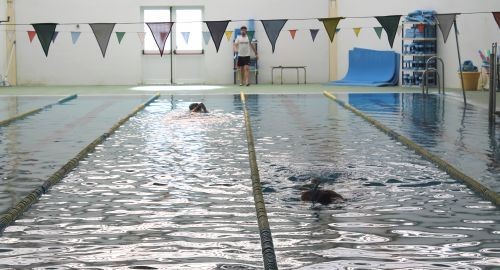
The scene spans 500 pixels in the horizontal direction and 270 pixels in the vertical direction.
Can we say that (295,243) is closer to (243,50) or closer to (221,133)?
(221,133)

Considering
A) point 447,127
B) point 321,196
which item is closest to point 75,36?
point 447,127

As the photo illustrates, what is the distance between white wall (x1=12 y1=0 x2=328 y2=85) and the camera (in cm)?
2870

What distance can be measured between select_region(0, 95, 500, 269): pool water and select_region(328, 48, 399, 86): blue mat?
14851mm

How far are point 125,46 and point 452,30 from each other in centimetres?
1111

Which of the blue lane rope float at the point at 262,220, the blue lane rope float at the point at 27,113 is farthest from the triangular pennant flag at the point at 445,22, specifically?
the blue lane rope float at the point at 262,220

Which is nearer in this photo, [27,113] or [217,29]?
[27,113]

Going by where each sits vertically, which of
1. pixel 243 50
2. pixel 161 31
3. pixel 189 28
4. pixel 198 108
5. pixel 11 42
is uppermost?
pixel 189 28

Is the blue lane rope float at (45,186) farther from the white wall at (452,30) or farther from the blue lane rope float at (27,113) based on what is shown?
the white wall at (452,30)

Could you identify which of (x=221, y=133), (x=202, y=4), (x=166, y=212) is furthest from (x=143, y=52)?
(x=166, y=212)

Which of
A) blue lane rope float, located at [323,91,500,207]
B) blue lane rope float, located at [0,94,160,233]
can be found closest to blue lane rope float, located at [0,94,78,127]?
blue lane rope float, located at [0,94,160,233]

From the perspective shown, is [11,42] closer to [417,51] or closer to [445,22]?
[417,51]

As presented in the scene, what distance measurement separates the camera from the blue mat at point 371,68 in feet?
85.1

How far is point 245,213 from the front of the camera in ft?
22.0

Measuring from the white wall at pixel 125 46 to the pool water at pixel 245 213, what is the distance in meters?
17.8
